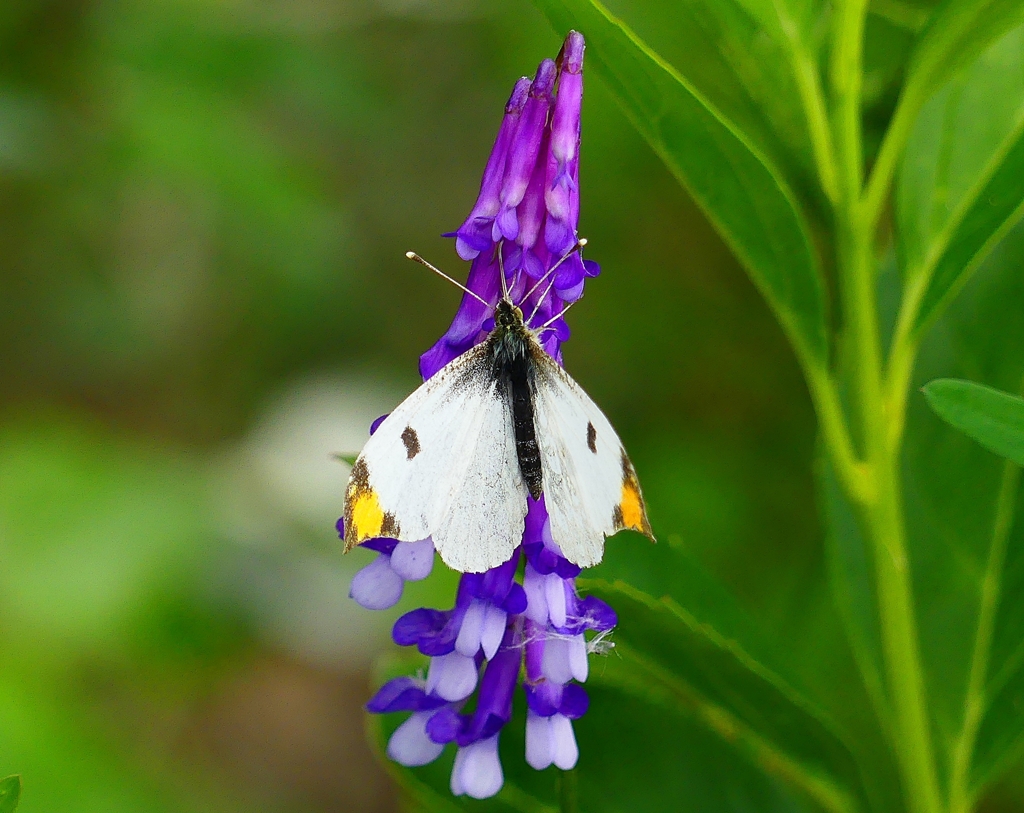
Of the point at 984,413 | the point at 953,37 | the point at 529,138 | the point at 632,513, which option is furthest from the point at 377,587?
the point at 953,37

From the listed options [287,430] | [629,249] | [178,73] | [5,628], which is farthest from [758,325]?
[5,628]

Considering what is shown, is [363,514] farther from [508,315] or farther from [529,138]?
[529,138]

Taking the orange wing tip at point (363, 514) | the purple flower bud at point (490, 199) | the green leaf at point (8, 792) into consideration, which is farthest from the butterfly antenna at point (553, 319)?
the green leaf at point (8, 792)

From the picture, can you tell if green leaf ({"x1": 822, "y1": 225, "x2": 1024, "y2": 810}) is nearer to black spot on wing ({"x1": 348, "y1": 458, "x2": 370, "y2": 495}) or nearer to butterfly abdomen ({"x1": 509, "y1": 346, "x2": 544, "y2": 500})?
butterfly abdomen ({"x1": 509, "y1": 346, "x2": 544, "y2": 500})

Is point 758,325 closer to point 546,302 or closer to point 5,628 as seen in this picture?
point 546,302

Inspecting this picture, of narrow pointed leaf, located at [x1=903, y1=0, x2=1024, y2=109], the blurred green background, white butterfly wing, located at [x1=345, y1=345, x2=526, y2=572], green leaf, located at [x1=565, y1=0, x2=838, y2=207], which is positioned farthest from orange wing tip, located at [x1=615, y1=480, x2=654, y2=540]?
the blurred green background
